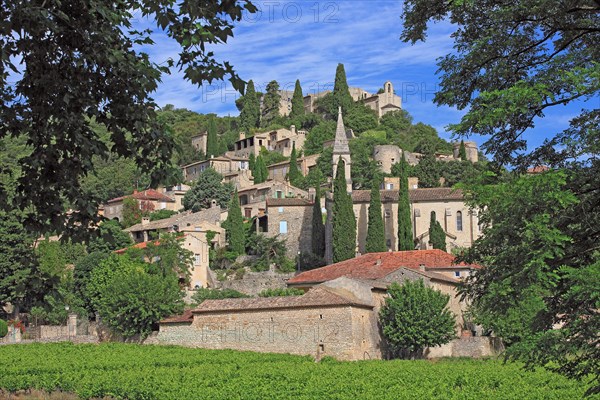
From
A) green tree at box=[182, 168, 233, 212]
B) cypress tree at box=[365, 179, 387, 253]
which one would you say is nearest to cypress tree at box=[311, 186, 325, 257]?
cypress tree at box=[365, 179, 387, 253]

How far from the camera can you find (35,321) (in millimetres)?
61625

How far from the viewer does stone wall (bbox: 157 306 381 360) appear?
43062 millimetres

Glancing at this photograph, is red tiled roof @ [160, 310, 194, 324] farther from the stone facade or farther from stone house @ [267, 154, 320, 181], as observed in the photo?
stone house @ [267, 154, 320, 181]

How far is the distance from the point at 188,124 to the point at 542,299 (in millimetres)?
137029

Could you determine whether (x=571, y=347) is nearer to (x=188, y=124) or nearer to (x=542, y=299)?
(x=542, y=299)

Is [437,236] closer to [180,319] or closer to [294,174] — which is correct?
[180,319]

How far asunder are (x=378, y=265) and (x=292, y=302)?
12592 mm

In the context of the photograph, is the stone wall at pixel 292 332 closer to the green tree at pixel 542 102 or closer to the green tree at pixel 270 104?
the green tree at pixel 542 102

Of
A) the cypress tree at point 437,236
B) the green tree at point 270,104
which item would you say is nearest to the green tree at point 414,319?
the cypress tree at point 437,236

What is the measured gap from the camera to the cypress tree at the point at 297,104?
126 m

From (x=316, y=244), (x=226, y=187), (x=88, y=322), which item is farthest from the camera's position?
(x=226, y=187)

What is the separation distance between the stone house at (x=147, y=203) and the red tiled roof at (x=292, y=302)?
45.7 metres

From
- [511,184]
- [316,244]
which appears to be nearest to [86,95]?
[511,184]

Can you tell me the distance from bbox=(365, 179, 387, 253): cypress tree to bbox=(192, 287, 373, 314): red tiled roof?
67.9 ft
